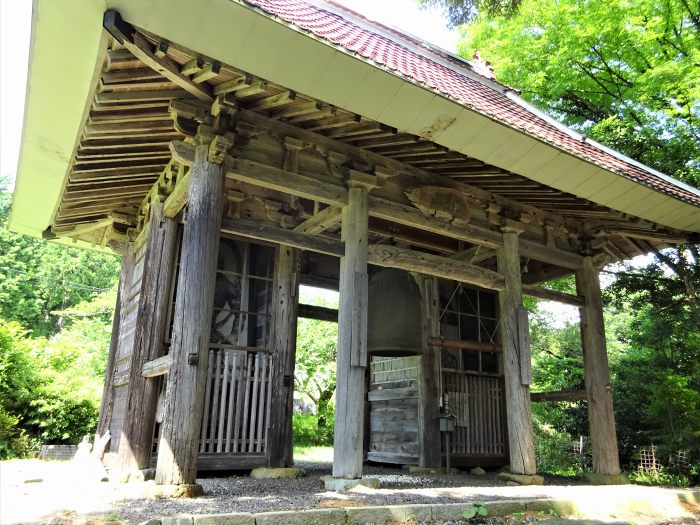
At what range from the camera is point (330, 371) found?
19.8 metres

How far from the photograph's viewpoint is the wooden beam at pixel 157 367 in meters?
4.89

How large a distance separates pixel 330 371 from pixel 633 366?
36.5 feet

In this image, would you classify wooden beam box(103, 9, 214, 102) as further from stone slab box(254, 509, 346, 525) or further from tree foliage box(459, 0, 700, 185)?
tree foliage box(459, 0, 700, 185)

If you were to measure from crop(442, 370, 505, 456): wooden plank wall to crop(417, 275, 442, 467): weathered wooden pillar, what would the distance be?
13.4 inches

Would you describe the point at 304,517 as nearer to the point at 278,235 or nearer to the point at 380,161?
the point at 278,235

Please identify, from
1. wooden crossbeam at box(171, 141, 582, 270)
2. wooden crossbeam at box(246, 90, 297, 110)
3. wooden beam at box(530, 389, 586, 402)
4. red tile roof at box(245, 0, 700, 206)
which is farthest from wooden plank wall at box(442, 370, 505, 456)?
wooden crossbeam at box(246, 90, 297, 110)

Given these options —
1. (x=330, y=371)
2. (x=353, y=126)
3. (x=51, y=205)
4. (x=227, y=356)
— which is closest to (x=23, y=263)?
(x=330, y=371)

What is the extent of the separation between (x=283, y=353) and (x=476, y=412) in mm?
4000

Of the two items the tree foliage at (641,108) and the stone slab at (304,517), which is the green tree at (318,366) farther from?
the stone slab at (304,517)

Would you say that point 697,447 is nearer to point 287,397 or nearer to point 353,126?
point 287,397

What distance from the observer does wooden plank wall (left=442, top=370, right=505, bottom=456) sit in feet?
28.7

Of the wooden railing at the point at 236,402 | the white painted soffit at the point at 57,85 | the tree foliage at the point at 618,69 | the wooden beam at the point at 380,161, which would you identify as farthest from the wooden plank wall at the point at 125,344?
the tree foliage at the point at 618,69

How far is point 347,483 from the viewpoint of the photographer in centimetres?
496

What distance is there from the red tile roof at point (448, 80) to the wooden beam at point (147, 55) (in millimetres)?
970
